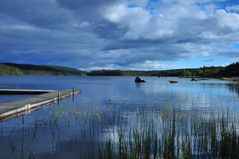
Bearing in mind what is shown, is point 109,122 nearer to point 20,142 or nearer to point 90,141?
point 90,141

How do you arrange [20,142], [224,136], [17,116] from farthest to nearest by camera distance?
[17,116], [20,142], [224,136]

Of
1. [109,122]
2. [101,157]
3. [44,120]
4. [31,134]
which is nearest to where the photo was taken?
[101,157]

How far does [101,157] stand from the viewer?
11344 millimetres

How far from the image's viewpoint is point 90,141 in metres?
15.3

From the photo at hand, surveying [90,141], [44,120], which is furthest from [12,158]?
[44,120]

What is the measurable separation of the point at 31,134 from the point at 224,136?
900 centimetres

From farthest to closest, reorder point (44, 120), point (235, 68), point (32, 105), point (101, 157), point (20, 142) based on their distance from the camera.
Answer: point (235, 68), point (32, 105), point (44, 120), point (20, 142), point (101, 157)

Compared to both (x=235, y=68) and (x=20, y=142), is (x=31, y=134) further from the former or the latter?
(x=235, y=68)

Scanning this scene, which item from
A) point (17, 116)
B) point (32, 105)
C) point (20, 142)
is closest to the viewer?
point (20, 142)

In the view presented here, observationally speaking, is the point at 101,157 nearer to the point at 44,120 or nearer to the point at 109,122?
the point at 109,122

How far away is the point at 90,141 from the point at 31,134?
3312 mm

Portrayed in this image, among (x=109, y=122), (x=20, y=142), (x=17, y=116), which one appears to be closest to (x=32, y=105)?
(x=17, y=116)

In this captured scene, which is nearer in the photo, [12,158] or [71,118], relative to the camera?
[12,158]

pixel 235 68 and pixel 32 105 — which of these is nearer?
pixel 32 105
